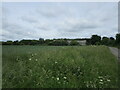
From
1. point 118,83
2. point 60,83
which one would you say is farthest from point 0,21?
point 118,83

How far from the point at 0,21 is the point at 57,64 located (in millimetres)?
2321

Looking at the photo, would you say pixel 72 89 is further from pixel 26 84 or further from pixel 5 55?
pixel 5 55

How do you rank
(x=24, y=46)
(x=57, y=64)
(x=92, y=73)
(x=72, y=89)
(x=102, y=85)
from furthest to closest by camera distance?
(x=24, y=46), (x=57, y=64), (x=92, y=73), (x=102, y=85), (x=72, y=89)

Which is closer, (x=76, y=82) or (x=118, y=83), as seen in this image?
(x=76, y=82)

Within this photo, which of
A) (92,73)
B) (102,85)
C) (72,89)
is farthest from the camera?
(92,73)

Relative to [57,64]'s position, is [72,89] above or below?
below


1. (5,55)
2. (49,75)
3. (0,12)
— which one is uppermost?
(0,12)

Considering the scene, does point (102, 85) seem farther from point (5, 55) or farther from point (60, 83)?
point (5, 55)

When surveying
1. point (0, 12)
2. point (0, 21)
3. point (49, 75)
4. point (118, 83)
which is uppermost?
point (0, 12)

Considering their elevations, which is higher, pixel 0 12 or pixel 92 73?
pixel 0 12

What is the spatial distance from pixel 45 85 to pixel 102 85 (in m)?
1.48

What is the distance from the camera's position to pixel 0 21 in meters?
3.19

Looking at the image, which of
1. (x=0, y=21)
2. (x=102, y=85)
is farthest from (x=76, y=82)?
(x=0, y=21)

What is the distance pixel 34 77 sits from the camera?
2.99m
